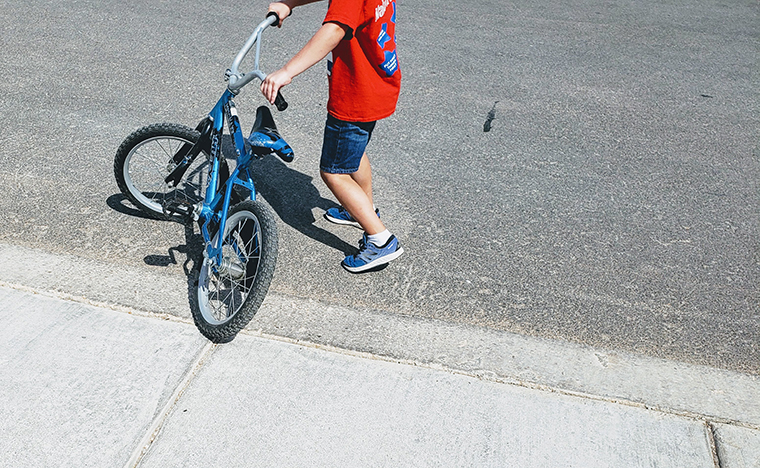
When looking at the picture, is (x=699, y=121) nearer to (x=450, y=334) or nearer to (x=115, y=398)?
(x=450, y=334)

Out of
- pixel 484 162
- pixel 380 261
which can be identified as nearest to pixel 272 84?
pixel 380 261

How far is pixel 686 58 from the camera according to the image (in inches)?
271

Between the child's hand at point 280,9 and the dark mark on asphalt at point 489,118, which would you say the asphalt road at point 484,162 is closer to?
the dark mark on asphalt at point 489,118

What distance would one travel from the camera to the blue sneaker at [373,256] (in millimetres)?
3676

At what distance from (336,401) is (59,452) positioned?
1067 millimetres

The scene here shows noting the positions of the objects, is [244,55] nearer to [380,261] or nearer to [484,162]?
[380,261]

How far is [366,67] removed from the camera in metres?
3.21

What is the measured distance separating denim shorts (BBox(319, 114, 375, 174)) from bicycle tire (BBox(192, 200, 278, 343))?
454mm

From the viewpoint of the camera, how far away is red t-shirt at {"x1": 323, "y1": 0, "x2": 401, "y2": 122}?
3062 mm

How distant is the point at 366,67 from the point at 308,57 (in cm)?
32

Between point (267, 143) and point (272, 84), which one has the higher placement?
point (272, 84)

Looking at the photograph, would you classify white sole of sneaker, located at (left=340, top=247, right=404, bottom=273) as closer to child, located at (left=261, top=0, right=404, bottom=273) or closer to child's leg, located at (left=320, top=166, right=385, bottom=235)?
child, located at (left=261, top=0, right=404, bottom=273)

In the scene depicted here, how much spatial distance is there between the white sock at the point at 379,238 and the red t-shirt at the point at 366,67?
0.63 metres

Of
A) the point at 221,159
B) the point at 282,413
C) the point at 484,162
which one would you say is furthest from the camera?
the point at 484,162
